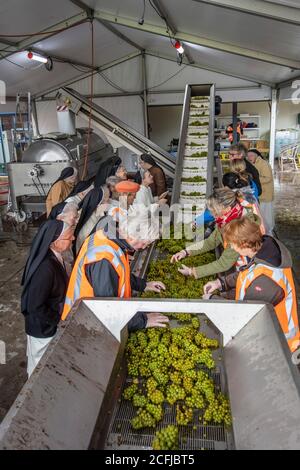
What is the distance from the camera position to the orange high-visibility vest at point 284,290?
2135 millimetres

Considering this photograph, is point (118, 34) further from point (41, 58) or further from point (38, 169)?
point (38, 169)

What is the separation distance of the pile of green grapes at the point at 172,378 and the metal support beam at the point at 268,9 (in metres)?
4.07

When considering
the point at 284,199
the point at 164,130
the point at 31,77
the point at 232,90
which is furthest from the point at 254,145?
the point at 31,77

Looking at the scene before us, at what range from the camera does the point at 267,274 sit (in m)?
2.13

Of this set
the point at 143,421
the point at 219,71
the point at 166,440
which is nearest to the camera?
the point at 166,440

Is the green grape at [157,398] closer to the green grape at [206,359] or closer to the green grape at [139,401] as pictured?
the green grape at [139,401]

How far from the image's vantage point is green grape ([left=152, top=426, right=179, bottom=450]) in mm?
1655

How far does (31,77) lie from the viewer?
37.4 ft

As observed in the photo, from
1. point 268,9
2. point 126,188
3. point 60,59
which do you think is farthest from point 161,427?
point 60,59

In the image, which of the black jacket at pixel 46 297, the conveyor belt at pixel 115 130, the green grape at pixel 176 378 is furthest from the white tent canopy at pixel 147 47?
the green grape at pixel 176 378

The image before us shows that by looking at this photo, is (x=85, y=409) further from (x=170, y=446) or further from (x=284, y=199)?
(x=284, y=199)

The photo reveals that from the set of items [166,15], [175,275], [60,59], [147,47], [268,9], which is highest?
[147,47]

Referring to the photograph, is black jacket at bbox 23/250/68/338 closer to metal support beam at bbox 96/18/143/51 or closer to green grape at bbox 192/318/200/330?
green grape at bbox 192/318/200/330

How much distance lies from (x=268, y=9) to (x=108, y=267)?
14.1 feet
